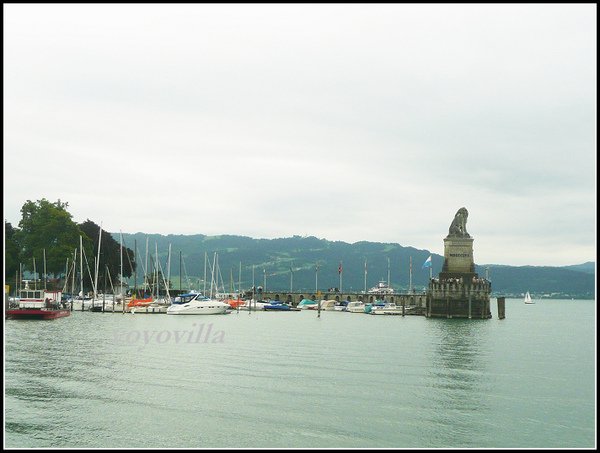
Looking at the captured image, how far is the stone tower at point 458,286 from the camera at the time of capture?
320 ft

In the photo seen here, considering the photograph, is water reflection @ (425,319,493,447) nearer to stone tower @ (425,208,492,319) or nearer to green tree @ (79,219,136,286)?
stone tower @ (425,208,492,319)

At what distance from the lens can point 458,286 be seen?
97.5m

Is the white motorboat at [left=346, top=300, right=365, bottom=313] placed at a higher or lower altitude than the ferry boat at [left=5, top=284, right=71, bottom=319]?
lower

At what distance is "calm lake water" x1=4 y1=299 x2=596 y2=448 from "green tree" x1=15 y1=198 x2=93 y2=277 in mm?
54409

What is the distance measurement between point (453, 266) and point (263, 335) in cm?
4616

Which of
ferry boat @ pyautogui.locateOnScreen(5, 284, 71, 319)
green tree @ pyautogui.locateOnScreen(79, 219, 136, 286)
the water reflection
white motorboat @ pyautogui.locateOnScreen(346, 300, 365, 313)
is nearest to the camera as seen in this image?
the water reflection

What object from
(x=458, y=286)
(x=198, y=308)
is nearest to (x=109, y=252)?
(x=198, y=308)

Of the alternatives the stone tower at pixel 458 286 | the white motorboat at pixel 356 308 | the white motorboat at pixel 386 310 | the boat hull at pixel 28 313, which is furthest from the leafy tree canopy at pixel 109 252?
the stone tower at pixel 458 286

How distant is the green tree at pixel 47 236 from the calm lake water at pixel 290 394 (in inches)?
2142

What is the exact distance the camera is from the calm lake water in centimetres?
2353

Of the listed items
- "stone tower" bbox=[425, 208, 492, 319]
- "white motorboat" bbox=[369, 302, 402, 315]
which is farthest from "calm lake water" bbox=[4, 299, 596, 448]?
"white motorboat" bbox=[369, 302, 402, 315]

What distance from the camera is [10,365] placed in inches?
1496

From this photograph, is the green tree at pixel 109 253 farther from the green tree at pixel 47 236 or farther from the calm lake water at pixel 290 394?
the calm lake water at pixel 290 394

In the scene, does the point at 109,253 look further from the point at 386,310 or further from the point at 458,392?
the point at 458,392
